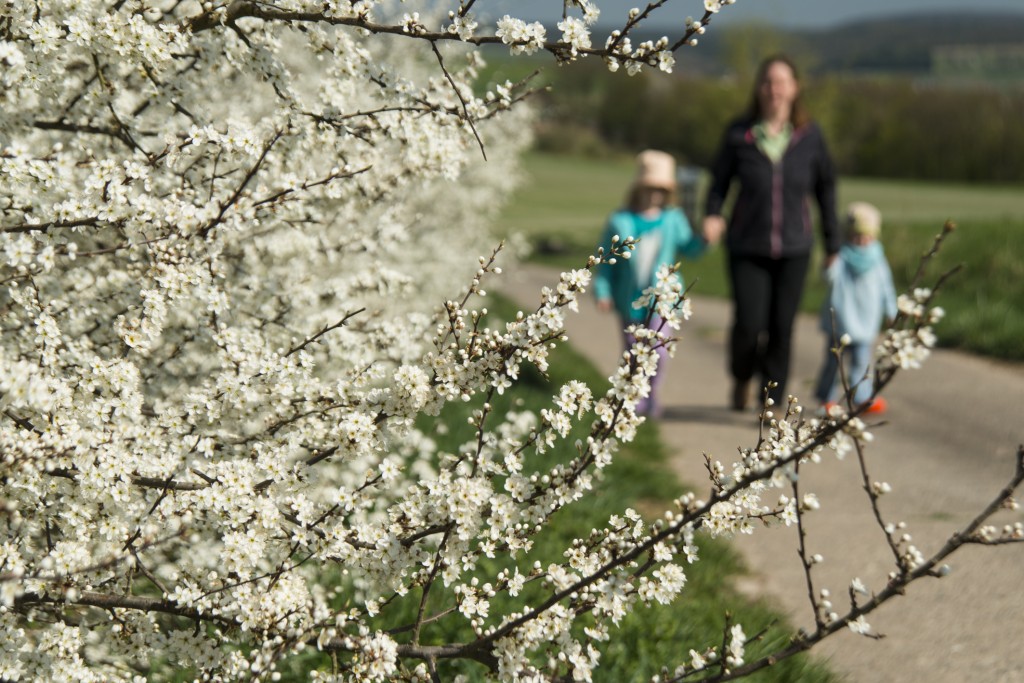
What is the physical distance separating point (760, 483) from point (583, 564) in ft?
1.74

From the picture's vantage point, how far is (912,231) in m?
17.0

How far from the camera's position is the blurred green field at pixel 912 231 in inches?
423

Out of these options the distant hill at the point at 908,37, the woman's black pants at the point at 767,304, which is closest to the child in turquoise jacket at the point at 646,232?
the woman's black pants at the point at 767,304

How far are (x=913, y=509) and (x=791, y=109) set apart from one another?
3163 mm

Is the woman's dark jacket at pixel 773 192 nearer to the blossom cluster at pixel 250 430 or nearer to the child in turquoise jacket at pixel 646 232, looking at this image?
the child in turquoise jacket at pixel 646 232

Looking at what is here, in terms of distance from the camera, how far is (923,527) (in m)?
5.58

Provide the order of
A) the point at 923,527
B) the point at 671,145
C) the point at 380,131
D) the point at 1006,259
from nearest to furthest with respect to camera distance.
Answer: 1. the point at 380,131
2. the point at 923,527
3. the point at 1006,259
4. the point at 671,145

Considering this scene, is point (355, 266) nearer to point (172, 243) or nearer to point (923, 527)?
point (172, 243)

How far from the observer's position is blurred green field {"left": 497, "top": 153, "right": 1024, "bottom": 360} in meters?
10.7

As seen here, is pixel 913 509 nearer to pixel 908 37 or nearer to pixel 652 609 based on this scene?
pixel 652 609

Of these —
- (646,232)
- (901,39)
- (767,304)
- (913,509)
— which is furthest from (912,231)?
(901,39)

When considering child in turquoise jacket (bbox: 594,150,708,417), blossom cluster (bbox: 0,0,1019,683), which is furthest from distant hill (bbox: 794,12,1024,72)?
blossom cluster (bbox: 0,0,1019,683)

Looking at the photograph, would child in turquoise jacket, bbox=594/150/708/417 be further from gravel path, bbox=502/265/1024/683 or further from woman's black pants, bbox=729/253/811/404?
gravel path, bbox=502/265/1024/683

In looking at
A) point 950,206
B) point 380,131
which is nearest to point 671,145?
point 950,206
